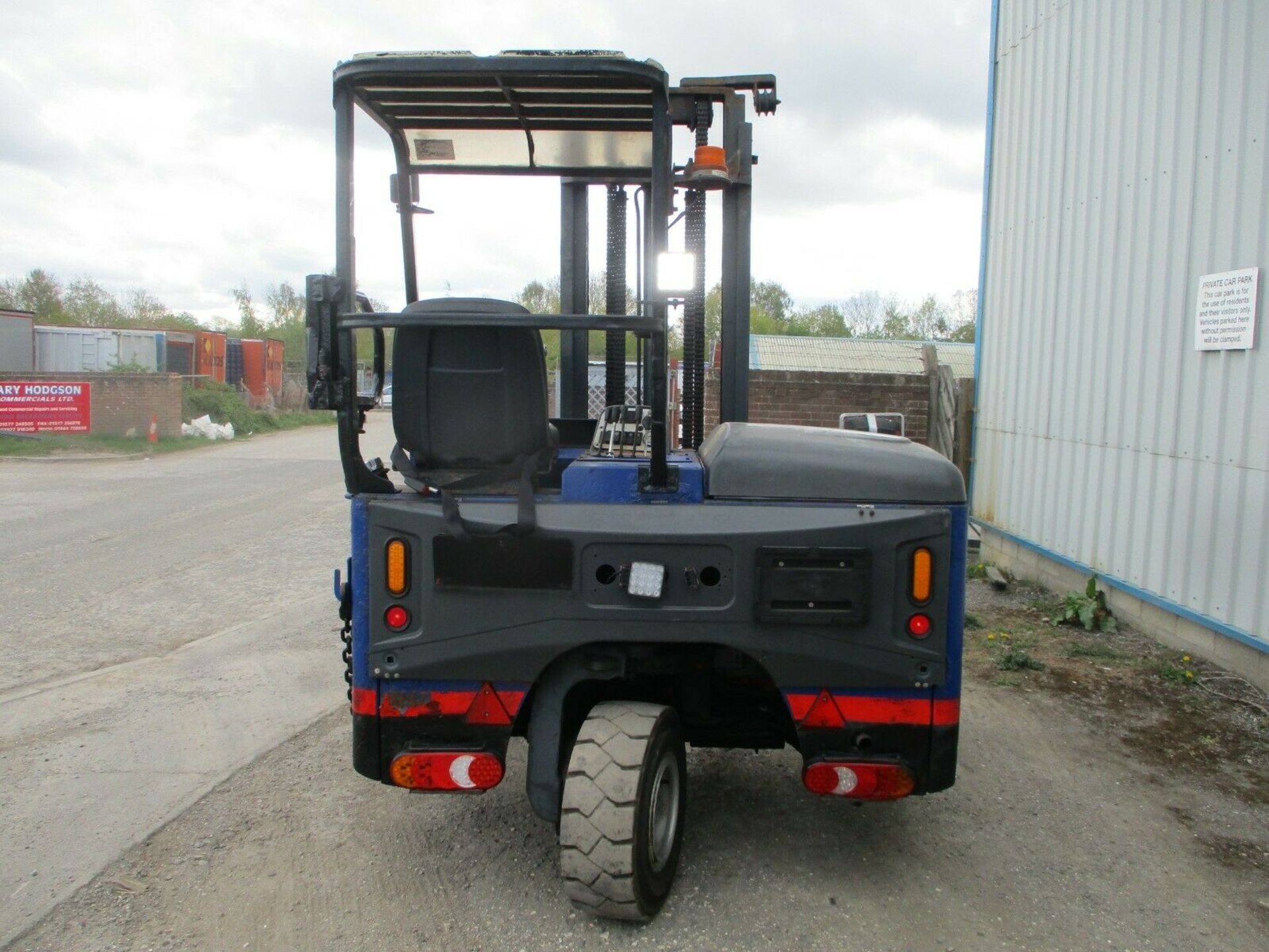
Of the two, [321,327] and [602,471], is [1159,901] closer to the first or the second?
[602,471]

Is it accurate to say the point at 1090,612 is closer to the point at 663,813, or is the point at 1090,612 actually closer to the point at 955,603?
the point at 955,603

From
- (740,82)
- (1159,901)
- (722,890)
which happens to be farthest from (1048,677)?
(740,82)

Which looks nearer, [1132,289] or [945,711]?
[945,711]

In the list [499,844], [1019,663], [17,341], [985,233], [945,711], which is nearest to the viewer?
[945,711]

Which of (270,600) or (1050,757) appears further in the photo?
(270,600)

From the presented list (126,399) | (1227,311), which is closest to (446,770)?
(1227,311)

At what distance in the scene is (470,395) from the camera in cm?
373

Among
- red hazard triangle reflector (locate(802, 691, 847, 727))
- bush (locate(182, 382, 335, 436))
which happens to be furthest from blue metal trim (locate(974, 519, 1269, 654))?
bush (locate(182, 382, 335, 436))

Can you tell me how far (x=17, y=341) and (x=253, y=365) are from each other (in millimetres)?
12473

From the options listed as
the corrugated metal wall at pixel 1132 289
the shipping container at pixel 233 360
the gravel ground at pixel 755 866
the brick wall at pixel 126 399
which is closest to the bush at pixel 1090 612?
the corrugated metal wall at pixel 1132 289

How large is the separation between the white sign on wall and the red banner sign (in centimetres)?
2500

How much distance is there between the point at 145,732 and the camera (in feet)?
18.0

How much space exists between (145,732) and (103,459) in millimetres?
19281

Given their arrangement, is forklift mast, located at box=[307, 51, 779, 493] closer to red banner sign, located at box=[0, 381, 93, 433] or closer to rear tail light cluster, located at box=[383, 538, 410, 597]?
rear tail light cluster, located at box=[383, 538, 410, 597]
